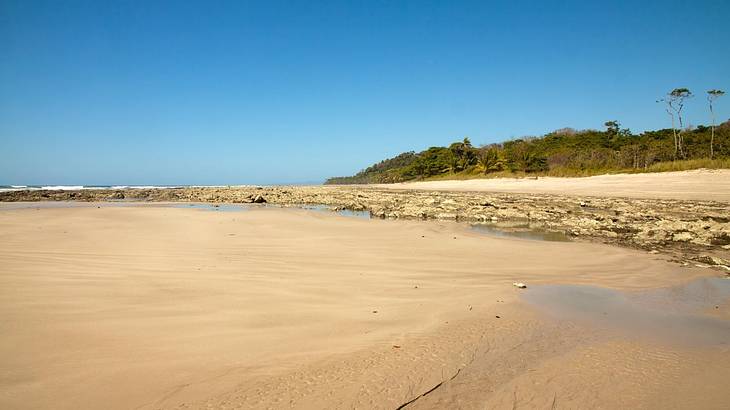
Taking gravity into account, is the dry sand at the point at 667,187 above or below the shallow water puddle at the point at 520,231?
above

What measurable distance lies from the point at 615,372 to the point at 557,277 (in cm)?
284

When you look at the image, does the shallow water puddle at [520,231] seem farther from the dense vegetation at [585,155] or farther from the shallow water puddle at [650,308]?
the dense vegetation at [585,155]

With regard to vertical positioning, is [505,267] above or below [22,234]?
below

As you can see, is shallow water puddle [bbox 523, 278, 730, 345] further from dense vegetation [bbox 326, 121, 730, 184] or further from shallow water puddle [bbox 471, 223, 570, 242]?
dense vegetation [bbox 326, 121, 730, 184]

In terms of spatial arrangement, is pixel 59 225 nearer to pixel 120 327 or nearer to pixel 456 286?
pixel 120 327

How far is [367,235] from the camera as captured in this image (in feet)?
29.4

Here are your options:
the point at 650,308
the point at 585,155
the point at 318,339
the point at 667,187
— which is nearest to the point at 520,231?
the point at 650,308

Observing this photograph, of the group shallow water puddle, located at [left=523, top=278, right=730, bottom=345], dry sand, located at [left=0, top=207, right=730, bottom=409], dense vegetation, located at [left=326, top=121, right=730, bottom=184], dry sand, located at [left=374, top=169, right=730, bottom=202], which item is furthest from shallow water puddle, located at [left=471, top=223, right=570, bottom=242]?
dense vegetation, located at [left=326, top=121, right=730, bottom=184]

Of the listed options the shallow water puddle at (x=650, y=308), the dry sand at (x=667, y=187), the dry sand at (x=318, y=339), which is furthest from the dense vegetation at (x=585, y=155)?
the dry sand at (x=318, y=339)

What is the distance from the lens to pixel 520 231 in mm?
9688

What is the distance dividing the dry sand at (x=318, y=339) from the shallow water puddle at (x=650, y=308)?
0.23 metres

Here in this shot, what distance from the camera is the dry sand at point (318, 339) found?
2244 millimetres

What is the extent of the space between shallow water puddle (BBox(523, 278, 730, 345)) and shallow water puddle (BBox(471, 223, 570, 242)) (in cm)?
356

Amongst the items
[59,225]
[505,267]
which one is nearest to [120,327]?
[505,267]
